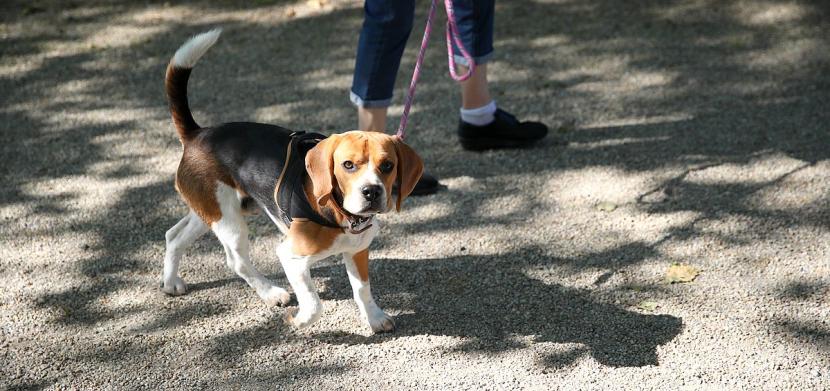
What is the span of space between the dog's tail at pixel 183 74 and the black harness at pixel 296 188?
1.91 feet

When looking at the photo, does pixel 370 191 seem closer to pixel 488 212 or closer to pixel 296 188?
pixel 296 188

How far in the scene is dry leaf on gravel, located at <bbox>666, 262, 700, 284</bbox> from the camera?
13.8 feet

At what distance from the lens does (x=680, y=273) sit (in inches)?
167

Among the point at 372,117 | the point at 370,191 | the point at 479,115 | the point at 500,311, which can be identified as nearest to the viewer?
the point at 370,191

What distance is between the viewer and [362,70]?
4633 mm

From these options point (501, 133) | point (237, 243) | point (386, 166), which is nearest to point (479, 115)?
point (501, 133)

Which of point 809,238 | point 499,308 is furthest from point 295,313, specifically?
point 809,238

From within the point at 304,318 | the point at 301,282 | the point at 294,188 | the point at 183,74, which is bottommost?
the point at 304,318

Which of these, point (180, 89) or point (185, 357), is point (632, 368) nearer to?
point (185, 357)

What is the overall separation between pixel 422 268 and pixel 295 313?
0.70 m

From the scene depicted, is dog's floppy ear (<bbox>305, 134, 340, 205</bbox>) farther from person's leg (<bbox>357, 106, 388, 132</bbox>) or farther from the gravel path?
person's leg (<bbox>357, 106, 388, 132</bbox>)

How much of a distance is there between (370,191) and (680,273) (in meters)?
1.77

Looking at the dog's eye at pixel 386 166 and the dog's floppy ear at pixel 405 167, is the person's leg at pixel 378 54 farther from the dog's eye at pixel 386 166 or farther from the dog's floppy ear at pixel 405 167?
the dog's eye at pixel 386 166

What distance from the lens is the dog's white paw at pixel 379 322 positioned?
12.8ft
